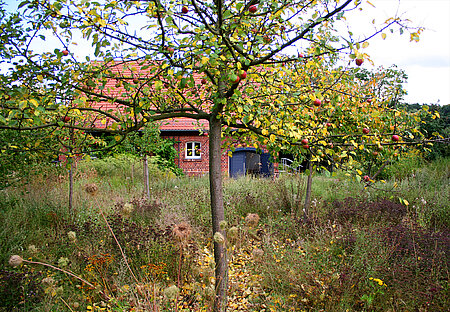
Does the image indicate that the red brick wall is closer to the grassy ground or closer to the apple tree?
the grassy ground

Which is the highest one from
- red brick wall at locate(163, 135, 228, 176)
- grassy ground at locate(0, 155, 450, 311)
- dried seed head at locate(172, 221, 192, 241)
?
red brick wall at locate(163, 135, 228, 176)

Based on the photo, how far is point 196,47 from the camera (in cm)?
211

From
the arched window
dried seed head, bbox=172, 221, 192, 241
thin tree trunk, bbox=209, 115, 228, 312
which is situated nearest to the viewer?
dried seed head, bbox=172, 221, 192, 241

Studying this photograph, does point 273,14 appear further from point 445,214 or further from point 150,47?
point 445,214

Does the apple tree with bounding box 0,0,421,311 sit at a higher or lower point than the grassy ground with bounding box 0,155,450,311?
higher

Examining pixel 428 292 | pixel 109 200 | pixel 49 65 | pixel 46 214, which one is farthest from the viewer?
pixel 109 200

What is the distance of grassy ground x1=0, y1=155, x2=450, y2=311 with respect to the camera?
9.61 feet

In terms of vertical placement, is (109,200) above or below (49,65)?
below

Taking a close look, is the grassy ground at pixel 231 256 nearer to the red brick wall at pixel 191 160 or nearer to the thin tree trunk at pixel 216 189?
the thin tree trunk at pixel 216 189

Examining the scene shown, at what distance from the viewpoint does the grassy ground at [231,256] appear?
2928 millimetres

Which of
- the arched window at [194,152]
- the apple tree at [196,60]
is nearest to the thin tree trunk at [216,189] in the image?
the apple tree at [196,60]

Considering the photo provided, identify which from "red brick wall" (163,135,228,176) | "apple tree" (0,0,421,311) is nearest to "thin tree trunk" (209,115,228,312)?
"apple tree" (0,0,421,311)

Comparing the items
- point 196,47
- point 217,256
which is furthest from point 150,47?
point 217,256

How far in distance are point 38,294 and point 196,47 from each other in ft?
8.94
